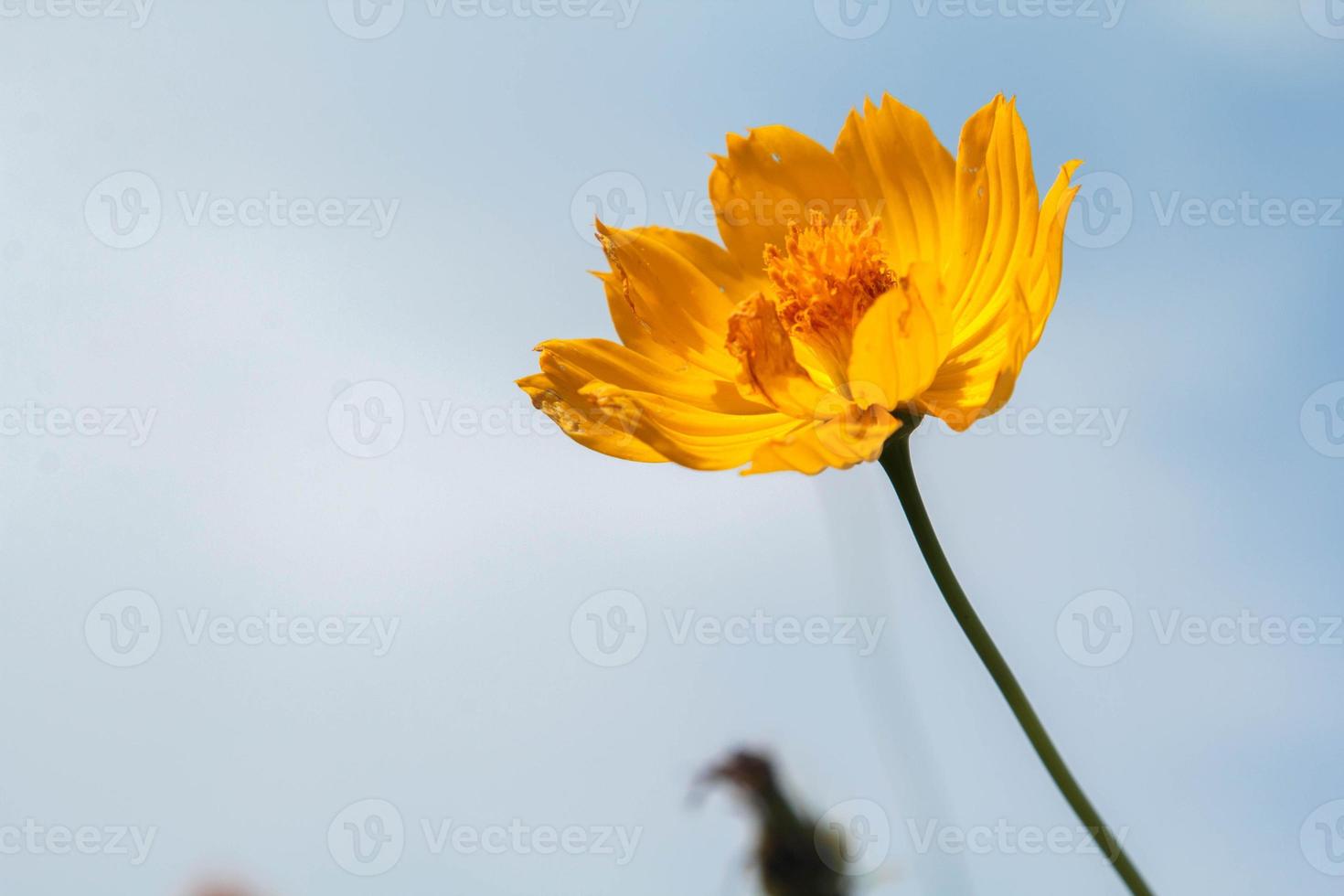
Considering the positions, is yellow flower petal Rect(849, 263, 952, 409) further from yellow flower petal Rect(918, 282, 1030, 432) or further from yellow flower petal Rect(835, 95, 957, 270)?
yellow flower petal Rect(835, 95, 957, 270)

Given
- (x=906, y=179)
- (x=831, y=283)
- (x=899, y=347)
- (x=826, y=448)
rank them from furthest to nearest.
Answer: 1. (x=906, y=179)
2. (x=831, y=283)
3. (x=899, y=347)
4. (x=826, y=448)

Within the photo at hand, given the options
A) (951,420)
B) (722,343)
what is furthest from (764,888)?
(951,420)

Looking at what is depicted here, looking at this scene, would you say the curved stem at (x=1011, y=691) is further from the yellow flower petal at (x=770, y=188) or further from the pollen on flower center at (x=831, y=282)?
the yellow flower petal at (x=770, y=188)

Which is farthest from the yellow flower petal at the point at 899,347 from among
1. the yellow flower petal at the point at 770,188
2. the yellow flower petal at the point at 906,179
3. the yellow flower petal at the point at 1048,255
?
the yellow flower petal at the point at 770,188

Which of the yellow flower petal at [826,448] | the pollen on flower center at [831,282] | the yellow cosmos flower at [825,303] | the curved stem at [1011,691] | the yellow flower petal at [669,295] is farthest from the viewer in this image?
the yellow flower petal at [669,295]

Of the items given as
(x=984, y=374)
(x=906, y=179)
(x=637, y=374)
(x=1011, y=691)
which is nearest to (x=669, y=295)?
(x=637, y=374)

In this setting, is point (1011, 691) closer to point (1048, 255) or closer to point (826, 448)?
point (826, 448)

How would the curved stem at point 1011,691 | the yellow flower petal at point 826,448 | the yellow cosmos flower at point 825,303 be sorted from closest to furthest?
1. the curved stem at point 1011,691
2. the yellow flower petal at point 826,448
3. the yellow cosmos flower at point 825,303

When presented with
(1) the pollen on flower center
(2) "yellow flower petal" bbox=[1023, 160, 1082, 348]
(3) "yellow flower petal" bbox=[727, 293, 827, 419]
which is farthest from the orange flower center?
(2) "yellow flower petal" bbox=[1023, 160, 1082, 348]
